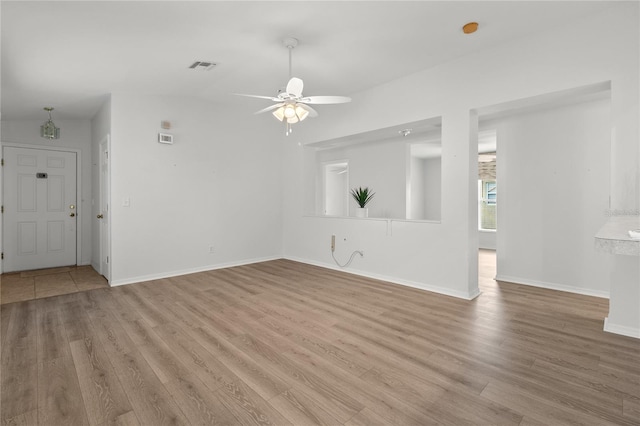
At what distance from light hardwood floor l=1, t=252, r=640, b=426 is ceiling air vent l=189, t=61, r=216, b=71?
2.77 meters

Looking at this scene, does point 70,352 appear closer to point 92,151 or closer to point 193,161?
point 193,161

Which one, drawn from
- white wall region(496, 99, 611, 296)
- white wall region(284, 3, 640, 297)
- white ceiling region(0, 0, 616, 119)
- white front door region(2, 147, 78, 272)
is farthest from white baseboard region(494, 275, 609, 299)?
white front door region(2, 147, 78, 272)

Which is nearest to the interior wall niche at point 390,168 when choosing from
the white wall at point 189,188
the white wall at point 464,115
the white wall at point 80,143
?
the white wall at point 464,115

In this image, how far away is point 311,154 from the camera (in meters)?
6.06

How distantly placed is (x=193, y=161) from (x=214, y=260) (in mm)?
1689

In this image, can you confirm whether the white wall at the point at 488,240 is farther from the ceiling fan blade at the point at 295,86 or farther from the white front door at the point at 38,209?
the white front door at the point at 38,209

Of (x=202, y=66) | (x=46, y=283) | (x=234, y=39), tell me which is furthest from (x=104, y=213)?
(x=234, y=39)

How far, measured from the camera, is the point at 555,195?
4316 mm

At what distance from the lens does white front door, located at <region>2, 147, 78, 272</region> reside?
524 centimetres

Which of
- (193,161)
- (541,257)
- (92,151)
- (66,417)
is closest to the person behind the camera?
(66,417)

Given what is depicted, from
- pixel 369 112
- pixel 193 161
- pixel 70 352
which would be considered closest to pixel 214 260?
pixel 193 161

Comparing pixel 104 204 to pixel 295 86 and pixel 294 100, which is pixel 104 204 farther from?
pixel 295 86

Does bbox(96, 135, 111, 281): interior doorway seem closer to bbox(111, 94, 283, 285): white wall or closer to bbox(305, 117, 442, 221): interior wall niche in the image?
bbox(111, 94, 283, 285): white wall

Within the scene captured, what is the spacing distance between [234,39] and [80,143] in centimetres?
450
